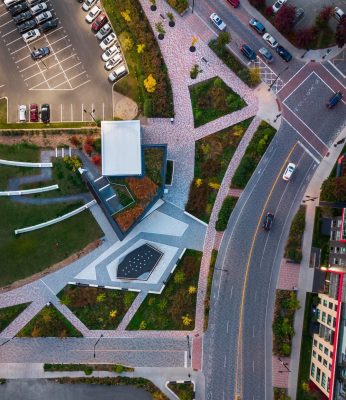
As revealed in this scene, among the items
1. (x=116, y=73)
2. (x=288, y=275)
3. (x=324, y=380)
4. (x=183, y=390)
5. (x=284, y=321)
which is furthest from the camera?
(x=116, y=73)

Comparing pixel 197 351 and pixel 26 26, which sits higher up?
pixel 26 26

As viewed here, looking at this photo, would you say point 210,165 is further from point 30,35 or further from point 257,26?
point 30,35

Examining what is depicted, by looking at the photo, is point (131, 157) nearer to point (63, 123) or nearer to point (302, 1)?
point (63, 123)

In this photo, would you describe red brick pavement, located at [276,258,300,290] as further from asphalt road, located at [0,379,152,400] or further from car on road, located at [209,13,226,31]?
car on road, located at [209,13,226,31]

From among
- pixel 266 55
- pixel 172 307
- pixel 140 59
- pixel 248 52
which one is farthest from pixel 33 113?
pixel 266 55

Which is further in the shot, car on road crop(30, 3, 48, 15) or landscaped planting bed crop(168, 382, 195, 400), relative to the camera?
car on road crop(30, 3, 48, 15)

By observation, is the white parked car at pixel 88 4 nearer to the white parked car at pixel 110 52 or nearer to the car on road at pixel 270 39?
the white parked car at pixel 110 52

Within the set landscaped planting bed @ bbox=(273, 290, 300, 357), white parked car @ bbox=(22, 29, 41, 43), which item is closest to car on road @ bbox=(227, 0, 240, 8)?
white parked car @ bbox=(22, 29, 41, 43)
